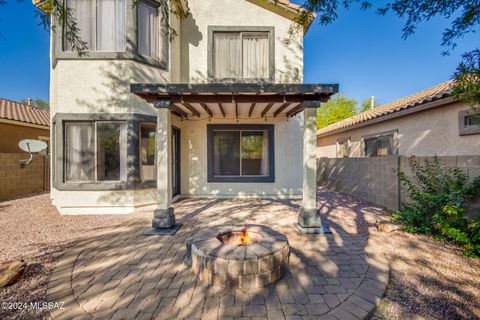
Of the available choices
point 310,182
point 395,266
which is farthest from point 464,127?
point 395,266

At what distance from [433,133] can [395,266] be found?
16.3 ft

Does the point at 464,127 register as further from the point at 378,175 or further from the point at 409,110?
the point at 378,175

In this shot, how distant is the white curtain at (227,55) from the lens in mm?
7703

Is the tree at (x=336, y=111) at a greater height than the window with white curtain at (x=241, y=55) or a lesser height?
greater

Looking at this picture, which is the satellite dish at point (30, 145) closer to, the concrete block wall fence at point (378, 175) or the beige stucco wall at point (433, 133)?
the concrete block wall fence at point (378, 175)

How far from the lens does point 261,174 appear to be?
7992 millimetres

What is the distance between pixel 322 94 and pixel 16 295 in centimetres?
563

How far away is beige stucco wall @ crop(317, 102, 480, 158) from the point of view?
547 centimetres

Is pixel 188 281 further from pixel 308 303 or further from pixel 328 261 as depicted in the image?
pixel 328 261

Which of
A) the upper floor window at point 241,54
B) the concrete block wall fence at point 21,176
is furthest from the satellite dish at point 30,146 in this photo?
the upper floor window at point 241,54

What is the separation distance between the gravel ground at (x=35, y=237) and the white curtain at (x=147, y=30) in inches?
192

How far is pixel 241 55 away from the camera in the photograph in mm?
7688

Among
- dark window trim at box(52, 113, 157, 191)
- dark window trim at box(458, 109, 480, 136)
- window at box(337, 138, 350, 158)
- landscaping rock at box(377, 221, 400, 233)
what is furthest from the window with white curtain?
window at box(337, 138, 350, 158)

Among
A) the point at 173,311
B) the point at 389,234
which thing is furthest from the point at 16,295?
the point at 389,234
